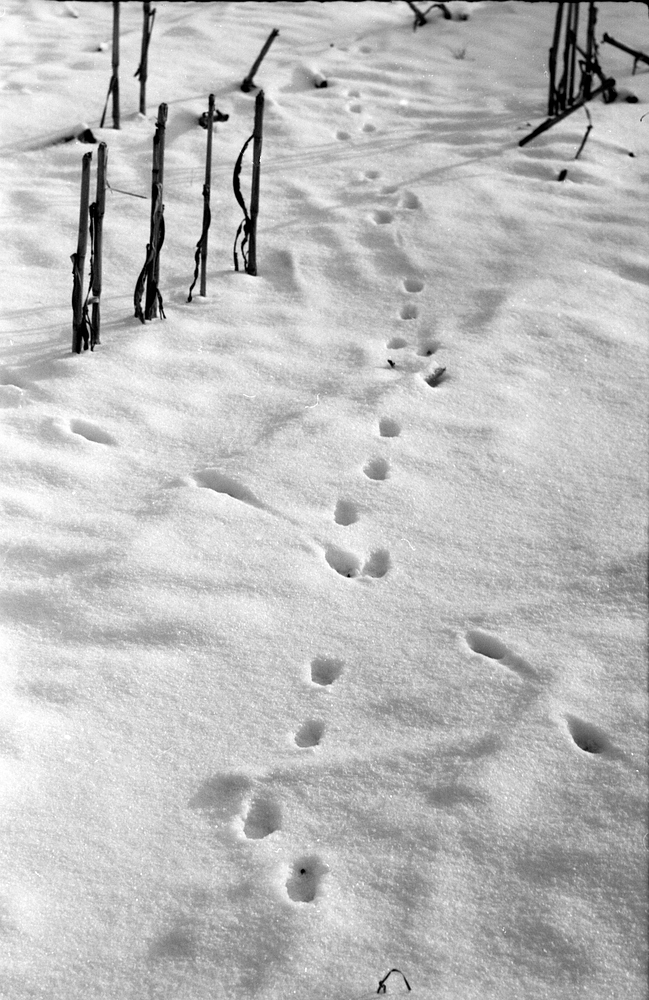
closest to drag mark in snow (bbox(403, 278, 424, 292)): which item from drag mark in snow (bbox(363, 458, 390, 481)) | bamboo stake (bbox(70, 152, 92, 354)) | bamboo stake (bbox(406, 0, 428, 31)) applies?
drag mark in snow (bbox(363, 458, 390, 481))

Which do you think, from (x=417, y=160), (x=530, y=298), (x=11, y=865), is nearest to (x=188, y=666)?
(x=11, y=865)

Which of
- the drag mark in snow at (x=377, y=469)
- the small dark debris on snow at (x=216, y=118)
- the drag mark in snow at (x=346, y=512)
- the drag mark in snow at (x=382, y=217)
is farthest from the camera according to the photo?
the small dark debris on snow at (x=216, y=118)

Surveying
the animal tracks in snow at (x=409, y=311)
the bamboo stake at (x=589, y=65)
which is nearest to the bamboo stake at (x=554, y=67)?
the bamboo stake at (x=589, y=65)

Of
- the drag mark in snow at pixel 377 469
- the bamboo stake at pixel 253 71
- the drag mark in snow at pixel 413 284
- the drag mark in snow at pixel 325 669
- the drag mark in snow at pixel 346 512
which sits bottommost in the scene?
the drag mark in snow at pixel 325 669

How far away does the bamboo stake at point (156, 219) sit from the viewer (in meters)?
2.77

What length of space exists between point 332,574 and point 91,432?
0.74 meters

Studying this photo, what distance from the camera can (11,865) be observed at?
5.07 feet

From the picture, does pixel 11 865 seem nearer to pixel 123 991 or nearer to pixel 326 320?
pixel 123 991

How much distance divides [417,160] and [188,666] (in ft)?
7.77

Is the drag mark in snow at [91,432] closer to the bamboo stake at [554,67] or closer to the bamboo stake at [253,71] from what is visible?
the bamboo stake at [253,71]

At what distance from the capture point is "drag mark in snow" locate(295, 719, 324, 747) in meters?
1.77

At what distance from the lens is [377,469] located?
2.37 meters

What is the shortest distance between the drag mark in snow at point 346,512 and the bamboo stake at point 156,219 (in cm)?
94

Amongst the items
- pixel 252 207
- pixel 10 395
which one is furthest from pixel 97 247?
pixel 252 207
